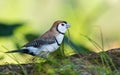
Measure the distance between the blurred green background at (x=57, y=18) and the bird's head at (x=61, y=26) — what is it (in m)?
0.04

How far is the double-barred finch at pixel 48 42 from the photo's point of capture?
7797 millimetres

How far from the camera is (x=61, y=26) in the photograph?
8016 millimetres

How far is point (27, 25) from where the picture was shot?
816 centimetres

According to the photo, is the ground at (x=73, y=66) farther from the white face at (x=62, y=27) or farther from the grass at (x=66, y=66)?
the white face at (x=62, y=27)

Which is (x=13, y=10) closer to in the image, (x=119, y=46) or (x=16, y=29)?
(x=16, y=29)

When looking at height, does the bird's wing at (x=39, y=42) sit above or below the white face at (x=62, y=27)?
below

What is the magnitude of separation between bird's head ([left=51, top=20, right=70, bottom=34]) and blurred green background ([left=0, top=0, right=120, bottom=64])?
45 mm

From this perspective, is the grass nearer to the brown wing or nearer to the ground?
the ground

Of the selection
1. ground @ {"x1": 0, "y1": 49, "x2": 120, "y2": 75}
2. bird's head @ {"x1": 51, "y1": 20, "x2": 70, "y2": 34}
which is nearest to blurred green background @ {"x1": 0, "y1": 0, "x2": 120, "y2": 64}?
bird's head @ {"x1": 51, "y1": 20, "x2": 70, "y2": 34}

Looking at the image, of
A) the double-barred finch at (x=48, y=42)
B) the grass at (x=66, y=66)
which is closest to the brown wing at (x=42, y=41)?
the double-barred finch at (x=48, y=42)

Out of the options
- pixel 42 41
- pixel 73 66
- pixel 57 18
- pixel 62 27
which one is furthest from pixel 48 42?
pixel 73 66

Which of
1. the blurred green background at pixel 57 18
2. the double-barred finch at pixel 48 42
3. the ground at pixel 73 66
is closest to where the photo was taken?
the ground at pixel 73 66

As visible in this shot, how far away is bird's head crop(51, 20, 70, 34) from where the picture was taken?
798cm

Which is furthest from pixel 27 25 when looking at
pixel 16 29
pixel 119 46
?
pixel 119 46
